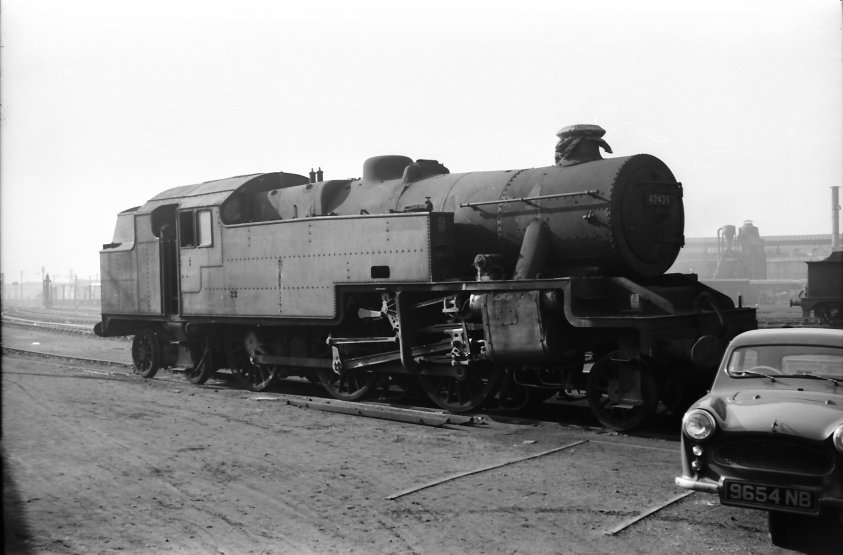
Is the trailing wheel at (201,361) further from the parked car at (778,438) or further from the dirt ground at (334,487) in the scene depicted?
the parked car at (778,438)

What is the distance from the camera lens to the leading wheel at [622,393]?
8.55m

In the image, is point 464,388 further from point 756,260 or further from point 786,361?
point 756,260

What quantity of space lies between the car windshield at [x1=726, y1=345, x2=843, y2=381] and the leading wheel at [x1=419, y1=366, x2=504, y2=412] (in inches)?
159

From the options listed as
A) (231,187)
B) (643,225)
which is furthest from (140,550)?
(231,187)

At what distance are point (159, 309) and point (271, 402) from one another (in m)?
4.07

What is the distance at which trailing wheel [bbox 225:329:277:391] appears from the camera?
12664mm

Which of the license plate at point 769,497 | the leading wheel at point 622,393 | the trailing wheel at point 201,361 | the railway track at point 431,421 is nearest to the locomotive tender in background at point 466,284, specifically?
the leading wheel at point 622,393

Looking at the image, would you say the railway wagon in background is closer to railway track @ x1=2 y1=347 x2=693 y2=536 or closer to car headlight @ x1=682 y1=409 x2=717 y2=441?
railway track @ x1=2 y1=347 x2=693 y2=536

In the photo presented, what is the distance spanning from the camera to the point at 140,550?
198 inches

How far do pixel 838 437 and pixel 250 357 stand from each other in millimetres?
9703

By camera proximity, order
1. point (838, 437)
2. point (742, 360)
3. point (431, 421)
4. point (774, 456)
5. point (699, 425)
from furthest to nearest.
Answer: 1. point (431, 421)
2. point (742, 360)
3. point (699, 425)
4. point (774, 456)
5. point (838, 437)

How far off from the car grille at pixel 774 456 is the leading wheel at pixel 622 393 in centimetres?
329

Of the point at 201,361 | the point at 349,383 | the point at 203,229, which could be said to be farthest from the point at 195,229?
the point at 349,383

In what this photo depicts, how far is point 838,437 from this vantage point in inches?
189
